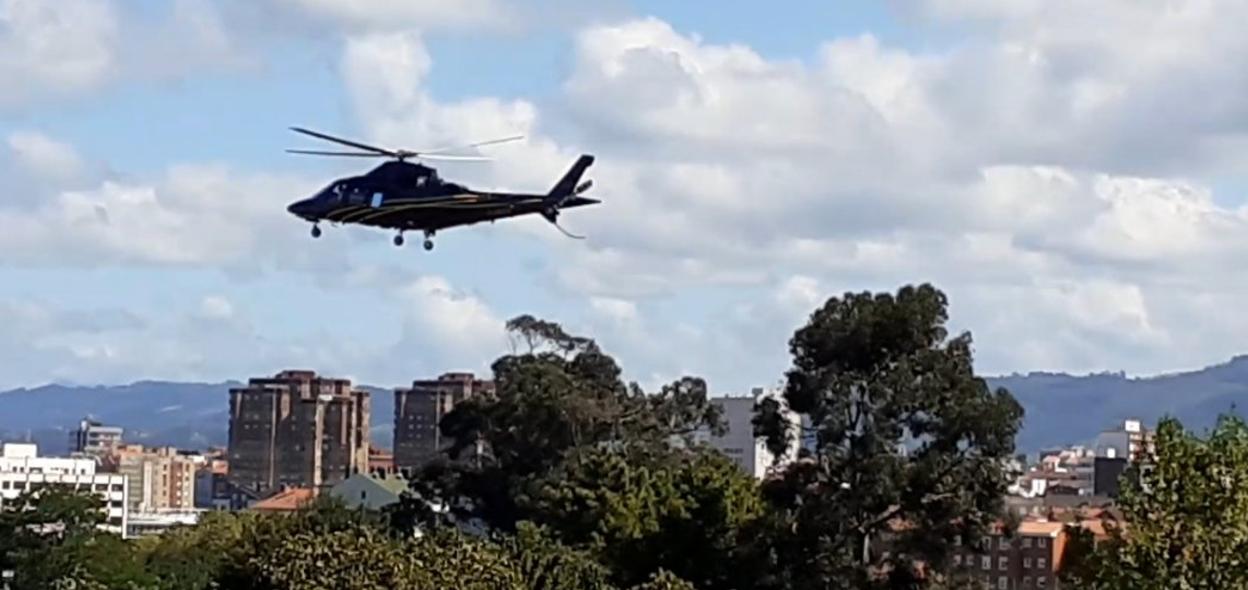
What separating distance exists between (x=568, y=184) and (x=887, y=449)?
1017 cm

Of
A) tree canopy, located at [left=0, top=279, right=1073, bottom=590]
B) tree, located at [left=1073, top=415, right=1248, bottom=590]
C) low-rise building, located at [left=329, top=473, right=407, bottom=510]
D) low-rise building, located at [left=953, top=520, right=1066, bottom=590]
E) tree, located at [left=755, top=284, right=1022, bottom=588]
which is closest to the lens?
tree, located at [left=1073, top=415, right=1248, bottom=590]

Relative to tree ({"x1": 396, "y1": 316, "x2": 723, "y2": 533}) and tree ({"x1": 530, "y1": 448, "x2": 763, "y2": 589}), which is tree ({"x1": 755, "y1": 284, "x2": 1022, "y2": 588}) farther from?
tree ({"x1": 396, "y1": 316, "x2": 723, "y2": 533})

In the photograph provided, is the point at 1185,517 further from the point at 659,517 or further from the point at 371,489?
the point at 371,489

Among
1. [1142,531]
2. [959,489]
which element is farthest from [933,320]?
[1142,531]

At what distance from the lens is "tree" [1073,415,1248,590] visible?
36.2 metres

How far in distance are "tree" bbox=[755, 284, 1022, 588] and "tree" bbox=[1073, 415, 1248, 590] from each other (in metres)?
20.6

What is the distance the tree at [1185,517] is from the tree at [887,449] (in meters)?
20.6

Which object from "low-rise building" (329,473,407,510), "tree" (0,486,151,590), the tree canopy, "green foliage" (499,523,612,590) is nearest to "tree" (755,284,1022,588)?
the tree canopy

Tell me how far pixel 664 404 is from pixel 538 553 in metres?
32.5

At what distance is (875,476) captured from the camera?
58.6 m

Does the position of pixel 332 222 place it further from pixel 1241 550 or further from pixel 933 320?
pixel 1241 550

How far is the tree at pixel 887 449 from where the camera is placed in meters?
58.9

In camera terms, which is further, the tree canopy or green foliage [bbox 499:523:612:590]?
green foliage [bbox 499:523:612:590]

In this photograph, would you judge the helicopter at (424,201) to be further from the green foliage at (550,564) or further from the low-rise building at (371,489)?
the low-rise building at (371,489)
